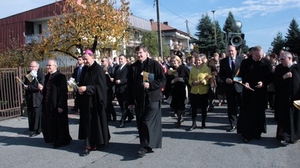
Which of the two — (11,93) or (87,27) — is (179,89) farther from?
(87,27)

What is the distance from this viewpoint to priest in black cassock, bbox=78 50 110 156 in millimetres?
5949

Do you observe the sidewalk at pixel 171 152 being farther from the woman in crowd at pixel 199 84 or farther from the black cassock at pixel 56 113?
the woman in crowd at pixel 199 84

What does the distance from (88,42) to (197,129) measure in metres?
9.49

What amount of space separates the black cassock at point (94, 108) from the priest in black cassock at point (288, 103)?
3.43 m

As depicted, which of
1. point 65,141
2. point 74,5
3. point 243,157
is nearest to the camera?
point 243,157

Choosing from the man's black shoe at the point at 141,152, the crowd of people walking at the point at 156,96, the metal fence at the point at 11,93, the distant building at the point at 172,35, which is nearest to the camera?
the man's black shoe at the point at 141,152

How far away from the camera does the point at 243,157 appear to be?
5.19 metres

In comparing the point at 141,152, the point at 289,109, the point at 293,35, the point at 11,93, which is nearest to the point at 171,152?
the point at 141,152

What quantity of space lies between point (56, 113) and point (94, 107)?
Result: 3.70 feet

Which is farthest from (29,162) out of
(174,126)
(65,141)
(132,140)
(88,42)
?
(88,42)

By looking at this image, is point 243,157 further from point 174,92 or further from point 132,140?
point 174,92

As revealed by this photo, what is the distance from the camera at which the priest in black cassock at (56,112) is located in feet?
21.5

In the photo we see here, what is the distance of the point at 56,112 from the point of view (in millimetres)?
6594

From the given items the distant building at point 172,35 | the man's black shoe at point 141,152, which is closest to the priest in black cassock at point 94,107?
the man's black shoe at point 141,152
